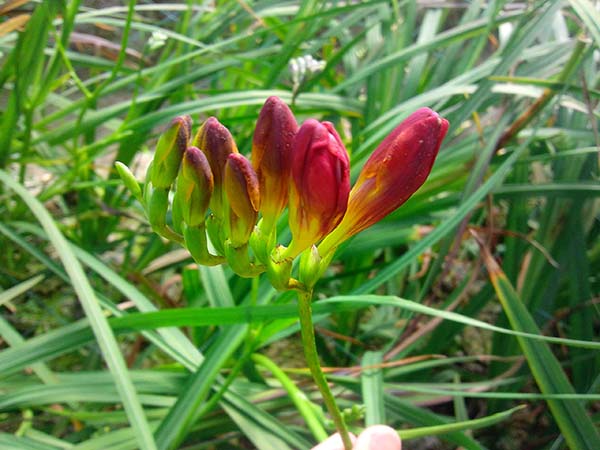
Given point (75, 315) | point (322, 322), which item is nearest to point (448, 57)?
point (322, 322)

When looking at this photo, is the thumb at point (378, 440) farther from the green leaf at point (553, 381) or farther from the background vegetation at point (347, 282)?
the green leaf at point (553, 381)

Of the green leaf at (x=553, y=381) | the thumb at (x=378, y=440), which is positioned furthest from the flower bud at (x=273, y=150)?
the green leaf at (x=553, y=381)

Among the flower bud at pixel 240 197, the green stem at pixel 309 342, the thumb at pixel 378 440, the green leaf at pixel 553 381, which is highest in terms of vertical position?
the flower bud at pixel 240 197

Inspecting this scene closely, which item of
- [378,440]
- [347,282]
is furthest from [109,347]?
[347,282]

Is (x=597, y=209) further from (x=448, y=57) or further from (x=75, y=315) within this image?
(x=75, y=315)

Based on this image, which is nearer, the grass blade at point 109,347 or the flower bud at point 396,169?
the flower bud at point 396,169

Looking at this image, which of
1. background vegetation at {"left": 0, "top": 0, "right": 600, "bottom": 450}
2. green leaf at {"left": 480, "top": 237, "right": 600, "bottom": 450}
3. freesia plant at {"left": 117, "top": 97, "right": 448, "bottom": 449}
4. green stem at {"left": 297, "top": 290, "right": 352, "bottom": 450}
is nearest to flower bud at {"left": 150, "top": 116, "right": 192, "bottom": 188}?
freesia plant at {"left": 117, "top": 97, "right": 448, "bottom": 449}
